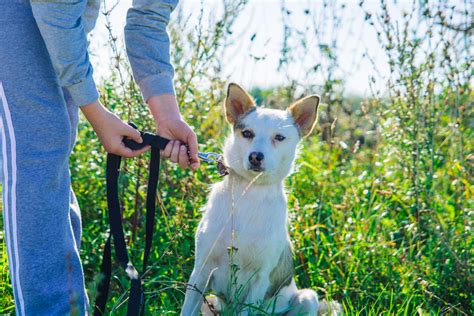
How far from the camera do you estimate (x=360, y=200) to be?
15.1 ft

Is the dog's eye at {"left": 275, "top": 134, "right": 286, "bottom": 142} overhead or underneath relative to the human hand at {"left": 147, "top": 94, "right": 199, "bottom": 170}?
underneath

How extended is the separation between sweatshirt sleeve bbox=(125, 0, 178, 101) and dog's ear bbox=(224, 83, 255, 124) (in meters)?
1.13

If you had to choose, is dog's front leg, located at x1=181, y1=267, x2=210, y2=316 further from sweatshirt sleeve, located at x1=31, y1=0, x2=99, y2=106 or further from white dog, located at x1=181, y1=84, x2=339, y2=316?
sweatshirt sleeve, located at x1=31, y1=0, x2=99, y2=106

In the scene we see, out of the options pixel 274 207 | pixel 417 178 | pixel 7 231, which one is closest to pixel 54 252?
pixel 7 231

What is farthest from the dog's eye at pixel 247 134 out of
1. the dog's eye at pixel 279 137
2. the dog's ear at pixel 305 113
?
the dog's ear at pixel 305 113

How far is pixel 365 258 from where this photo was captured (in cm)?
388

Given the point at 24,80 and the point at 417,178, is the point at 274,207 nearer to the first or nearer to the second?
the point at 417,178

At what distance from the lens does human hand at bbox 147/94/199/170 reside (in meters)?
2.44

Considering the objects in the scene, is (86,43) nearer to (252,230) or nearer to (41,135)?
(41,135)

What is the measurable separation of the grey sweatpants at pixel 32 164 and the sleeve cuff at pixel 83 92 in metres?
0.06

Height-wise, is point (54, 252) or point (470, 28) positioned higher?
point (470, 28)

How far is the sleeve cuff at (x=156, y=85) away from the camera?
2549 millimetres

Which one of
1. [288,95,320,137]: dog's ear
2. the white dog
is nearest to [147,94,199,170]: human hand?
the white dog

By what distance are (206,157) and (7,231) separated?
0.93m
